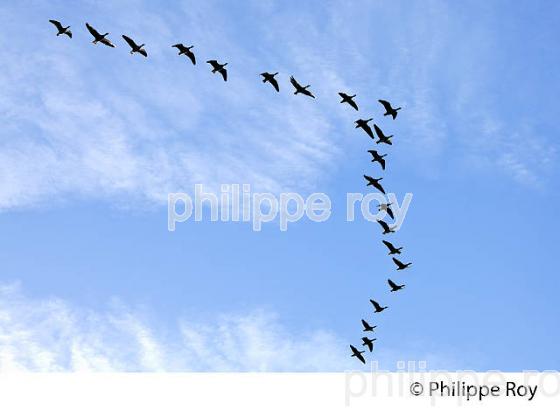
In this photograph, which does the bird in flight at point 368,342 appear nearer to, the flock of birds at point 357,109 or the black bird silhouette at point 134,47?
the flock of birds at point 357,109

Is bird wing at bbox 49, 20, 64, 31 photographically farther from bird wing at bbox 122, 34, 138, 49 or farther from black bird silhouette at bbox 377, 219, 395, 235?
black bird silhouette at bbox 377, 219, 395, 235

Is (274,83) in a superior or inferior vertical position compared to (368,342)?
superior

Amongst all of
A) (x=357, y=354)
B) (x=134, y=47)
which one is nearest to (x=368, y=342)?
(x=357, y=354)

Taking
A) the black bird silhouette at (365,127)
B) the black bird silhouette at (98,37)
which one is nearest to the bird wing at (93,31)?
the black bird silhouette at (98,37)

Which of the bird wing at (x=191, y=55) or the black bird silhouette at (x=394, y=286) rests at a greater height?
the bird wing at (x=191, y=55)

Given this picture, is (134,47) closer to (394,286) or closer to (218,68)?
(218,68)

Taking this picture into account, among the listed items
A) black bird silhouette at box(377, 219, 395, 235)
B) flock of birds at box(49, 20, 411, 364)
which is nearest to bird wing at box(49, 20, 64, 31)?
A: flock of birds at box(49, 20, 411, 364)

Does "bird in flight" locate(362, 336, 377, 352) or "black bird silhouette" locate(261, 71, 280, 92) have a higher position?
"black bird silhouette" locate(261, 71, 280, 92)

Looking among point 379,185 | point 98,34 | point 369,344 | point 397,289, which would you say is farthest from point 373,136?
point 98,34

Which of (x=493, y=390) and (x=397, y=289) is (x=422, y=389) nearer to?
(x=493, y=390)

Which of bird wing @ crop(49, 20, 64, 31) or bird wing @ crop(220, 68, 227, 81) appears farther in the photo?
bird wing @ crop(220, 68, 227, 81)

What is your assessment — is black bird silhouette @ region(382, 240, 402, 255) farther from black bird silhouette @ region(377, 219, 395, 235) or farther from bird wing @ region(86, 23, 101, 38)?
bird wing @ region(86, 23, 101, 38)

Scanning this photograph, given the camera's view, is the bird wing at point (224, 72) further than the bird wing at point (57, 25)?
Yes

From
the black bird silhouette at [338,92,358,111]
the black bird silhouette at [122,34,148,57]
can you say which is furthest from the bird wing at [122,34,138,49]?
the black bird silhouette at [338,92,358,111]
